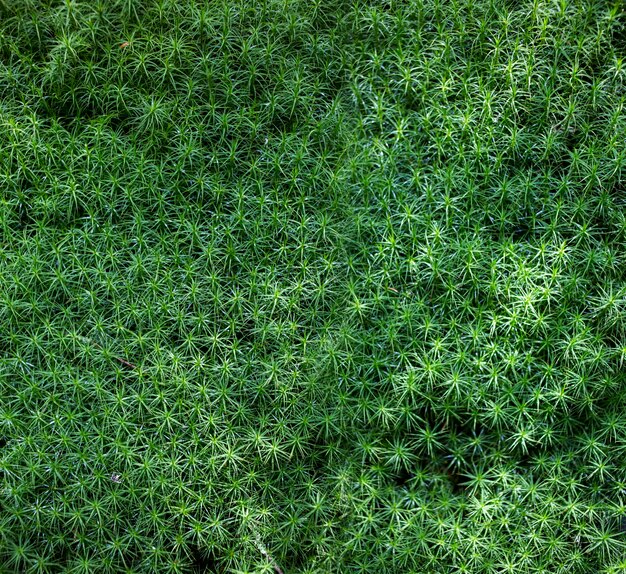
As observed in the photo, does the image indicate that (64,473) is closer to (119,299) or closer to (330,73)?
(119,299)

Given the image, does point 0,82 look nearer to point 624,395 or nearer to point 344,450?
point 344,450

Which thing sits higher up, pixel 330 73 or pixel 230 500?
pixel 330 73

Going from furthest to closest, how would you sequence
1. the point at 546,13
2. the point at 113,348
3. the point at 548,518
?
the point at 546,13, the point at 113,348, the point at 548,518

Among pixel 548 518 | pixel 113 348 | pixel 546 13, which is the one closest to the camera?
pixel 548 518

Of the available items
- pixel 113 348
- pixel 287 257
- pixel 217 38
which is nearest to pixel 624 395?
pixel 287 257

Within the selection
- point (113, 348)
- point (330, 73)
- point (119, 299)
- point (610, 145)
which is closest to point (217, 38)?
point (330, 73)

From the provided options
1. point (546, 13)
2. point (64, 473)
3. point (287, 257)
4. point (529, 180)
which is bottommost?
point (64, 473)

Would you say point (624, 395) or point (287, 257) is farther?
point (287, 257)
